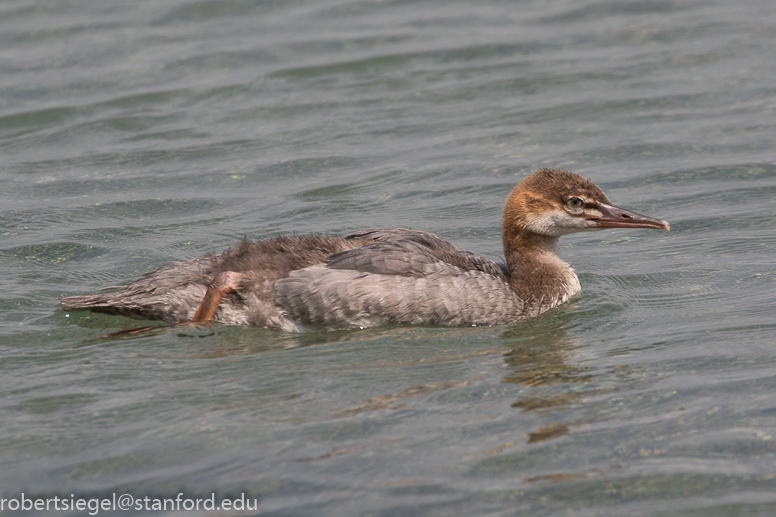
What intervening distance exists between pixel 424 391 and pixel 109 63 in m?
9.54

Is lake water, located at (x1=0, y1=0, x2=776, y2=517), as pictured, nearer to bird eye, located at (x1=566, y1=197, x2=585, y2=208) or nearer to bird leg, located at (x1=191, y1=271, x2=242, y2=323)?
bird leg, located at (x1=191, y1=271, x2=242, y2=323)

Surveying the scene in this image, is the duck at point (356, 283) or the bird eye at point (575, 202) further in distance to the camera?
the bird eye at point (575, 202)

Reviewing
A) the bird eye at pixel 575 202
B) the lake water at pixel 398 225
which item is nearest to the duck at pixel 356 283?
the bird eye at pixel 575 202

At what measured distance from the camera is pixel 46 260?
28.0 ft

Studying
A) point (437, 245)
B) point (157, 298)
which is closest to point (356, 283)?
point (437, 245)

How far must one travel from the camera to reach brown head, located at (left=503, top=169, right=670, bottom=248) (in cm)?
762

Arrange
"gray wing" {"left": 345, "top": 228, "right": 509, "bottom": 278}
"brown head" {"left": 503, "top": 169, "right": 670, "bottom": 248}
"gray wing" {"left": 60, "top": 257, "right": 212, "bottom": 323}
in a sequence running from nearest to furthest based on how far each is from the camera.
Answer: "gray wing" {"left": 60, "top": 257, "right": 212, "bottom": 323}
"gray wing" {"left": 345, "top": 228, "right": 509, "bottom": 278}
"brown head" {"left": 503, "top": 169, "right": 670, "bottom": 248}

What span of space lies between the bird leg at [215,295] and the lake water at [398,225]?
0.43 ft

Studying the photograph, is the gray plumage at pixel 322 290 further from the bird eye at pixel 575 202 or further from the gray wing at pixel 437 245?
the bird eye at pixel 575 202

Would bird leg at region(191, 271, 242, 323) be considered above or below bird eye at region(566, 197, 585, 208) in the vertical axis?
below

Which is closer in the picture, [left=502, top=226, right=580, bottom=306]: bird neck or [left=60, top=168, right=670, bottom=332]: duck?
[left=60, top=168, right=670, bottom=332]: duck

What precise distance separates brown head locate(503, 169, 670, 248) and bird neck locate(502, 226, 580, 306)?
16cm

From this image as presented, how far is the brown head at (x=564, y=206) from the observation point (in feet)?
25.0

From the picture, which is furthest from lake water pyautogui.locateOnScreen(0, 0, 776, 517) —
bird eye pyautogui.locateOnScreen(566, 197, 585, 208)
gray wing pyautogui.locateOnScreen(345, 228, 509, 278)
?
bird eye pyautogui.locateOnScreen(566, 197, 585, 208)
